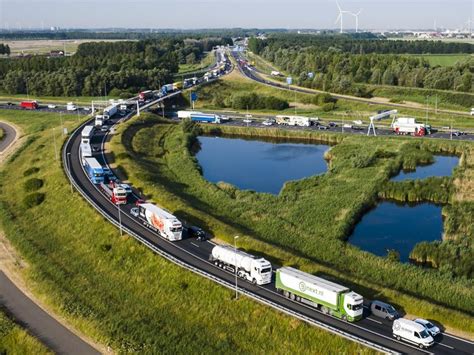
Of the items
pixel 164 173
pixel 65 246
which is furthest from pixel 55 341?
pixel 164 173

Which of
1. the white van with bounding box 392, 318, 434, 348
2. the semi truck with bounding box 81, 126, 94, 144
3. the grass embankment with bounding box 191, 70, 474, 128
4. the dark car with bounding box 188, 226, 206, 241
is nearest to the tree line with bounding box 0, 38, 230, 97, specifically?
the grass embankment with bounding box 191, 70, 474, 128

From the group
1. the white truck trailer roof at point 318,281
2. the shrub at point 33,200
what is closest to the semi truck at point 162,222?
the white truck trailer roof at point 318,281

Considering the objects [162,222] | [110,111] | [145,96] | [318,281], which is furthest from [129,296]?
[145,96]

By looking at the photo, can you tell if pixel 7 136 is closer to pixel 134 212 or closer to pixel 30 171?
pixel 30 171

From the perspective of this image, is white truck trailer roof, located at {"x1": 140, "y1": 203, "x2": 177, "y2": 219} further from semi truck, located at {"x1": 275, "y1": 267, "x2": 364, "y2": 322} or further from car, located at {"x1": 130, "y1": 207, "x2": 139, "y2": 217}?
semi truck, located at {"x1": 275, "y1": 267, "x2": 364, "y2": 322}

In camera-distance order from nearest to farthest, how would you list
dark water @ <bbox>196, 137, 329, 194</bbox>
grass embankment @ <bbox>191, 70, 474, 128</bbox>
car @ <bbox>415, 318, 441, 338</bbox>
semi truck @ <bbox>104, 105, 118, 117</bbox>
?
car @ <bbox>415, 318, 441, 338</bbox>
dark water @ <bbox>196, 137, 329, 194</bbox>
semi truck @ <bbox>104, 105, 118, 117</bbox>
grass embankment @ <bbox>191, 70, 474, 128</bbox>
